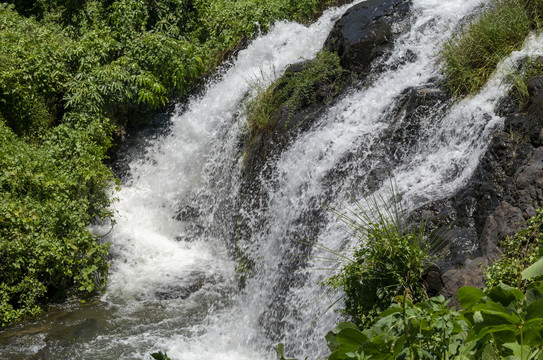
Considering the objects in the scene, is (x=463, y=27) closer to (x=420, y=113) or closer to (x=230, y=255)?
(x=420, y=113)

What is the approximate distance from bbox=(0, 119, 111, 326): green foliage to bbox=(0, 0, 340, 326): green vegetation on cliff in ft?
0.05

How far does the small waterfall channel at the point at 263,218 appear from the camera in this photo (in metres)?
5.96

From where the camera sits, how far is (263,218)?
24.0 feet

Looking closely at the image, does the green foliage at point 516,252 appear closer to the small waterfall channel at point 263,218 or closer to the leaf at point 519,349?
the small waterfall channel at point 263,218

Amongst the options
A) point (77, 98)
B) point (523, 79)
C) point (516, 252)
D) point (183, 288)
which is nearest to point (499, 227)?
point (516, 252)

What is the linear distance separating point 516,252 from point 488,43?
11.8 ft

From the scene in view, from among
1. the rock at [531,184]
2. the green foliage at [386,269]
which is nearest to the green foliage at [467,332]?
the green foliage at [386,269]

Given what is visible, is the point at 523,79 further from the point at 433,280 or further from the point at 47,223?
the point at 47,223

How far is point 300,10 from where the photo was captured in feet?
37.3

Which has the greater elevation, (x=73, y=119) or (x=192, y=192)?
(x=73, y=119)

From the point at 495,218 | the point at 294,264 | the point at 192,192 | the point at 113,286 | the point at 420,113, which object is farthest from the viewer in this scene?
the point at 192,192

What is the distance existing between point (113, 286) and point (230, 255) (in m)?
1.66

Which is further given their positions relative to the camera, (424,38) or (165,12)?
(165,12)

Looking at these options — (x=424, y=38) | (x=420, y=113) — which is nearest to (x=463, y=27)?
(x=424, y=38)
